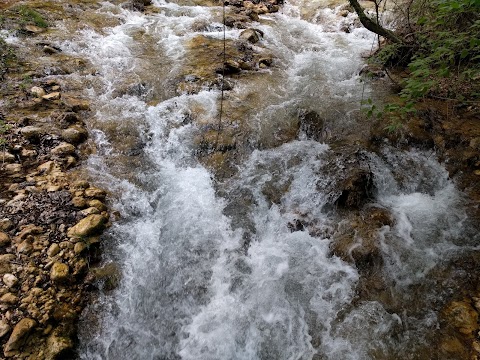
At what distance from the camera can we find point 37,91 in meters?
6.00

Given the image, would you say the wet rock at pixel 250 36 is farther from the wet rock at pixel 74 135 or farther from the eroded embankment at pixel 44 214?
the wet rock at pixel 74 135

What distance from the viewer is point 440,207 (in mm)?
4660

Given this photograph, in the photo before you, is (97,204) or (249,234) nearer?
(97,204)

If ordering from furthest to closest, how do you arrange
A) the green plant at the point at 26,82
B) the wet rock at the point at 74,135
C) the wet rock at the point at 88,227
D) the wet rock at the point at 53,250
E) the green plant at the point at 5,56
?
1. the green plant at the point at 5,56
2. the green plant at the point at 26,82
3. the wet rock at the point at 74,135
4. the wet rock at the point at 88,227
5. the wet rock at the point at 53,250

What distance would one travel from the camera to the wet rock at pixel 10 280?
3.22 m

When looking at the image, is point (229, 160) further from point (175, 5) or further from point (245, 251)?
point (175, 5)

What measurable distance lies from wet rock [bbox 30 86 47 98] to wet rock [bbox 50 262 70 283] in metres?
3.94

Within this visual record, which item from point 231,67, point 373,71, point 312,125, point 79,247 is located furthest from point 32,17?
point 373,71

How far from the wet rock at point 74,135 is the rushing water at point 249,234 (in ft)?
1.22

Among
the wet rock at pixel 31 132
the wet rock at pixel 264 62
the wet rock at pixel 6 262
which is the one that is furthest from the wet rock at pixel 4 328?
the wet rock at pixel 264 62

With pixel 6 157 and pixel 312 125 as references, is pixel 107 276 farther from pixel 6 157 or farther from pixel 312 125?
pixel 312 125

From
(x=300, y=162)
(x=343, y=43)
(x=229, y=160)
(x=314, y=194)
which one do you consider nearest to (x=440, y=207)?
(x=314, y=194)

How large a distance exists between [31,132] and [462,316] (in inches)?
254

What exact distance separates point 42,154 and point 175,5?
377 inches
